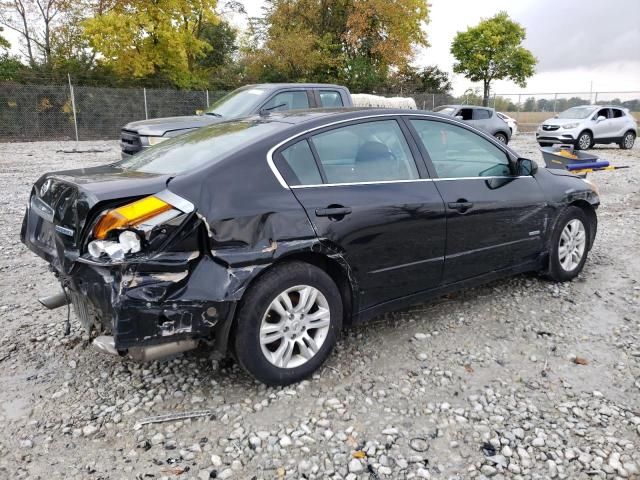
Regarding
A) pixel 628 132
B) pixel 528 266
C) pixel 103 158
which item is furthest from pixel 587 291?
pixel 628 132

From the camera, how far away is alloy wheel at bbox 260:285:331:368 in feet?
9.53

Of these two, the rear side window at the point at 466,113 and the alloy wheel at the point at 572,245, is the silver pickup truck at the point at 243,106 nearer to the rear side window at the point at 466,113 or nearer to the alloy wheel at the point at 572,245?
the alloy wheel at the point at 572,245

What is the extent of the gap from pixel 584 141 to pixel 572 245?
51.9 ft

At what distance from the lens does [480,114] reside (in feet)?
57.5

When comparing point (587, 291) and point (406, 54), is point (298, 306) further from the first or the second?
point (406, 54)

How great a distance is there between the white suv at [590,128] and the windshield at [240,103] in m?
12.9

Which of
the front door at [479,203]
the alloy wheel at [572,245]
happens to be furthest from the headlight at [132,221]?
the alloy wheel at [572,245]

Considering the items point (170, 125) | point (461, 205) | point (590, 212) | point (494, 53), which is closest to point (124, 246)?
point (461, 205)

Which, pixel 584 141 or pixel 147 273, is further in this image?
pixel 584 141

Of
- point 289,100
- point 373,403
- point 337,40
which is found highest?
point 337,40

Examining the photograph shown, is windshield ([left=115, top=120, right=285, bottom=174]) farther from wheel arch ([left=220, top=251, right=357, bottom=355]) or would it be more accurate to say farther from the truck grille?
the truck grille

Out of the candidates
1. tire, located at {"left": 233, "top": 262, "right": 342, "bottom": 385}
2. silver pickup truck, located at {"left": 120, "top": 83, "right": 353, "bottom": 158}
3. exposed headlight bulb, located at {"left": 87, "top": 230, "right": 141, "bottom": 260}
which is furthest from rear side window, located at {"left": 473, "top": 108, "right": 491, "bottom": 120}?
exposed headlight bulb, located at {"left": 87, "top": 230, "right": 141, "bottom": 260}

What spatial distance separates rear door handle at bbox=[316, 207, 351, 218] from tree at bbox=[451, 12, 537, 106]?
3310 cm

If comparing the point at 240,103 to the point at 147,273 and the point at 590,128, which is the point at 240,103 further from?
the point at 590,128
